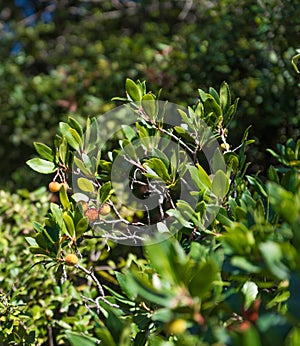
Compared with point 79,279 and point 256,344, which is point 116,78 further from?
point 256,344

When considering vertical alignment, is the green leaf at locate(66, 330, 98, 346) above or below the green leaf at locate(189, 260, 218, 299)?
below

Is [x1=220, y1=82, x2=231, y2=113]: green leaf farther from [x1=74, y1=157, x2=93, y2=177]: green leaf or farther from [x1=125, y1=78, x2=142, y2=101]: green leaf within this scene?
[x1=74, y1=157, x2=93, y2=177]: green leaf

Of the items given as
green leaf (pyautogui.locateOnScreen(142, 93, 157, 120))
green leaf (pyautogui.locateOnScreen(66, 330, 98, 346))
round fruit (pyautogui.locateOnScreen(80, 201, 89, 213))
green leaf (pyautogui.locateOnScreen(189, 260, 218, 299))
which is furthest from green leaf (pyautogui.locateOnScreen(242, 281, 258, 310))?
green leaf (pyautogui.locateOnScreen(142, 93, 157, 120))

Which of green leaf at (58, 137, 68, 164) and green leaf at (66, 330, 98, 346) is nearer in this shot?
green leaf at (66, 330, 98, 346)

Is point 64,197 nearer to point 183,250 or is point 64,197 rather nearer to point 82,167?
point 82,167

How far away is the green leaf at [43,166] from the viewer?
58.0 inches

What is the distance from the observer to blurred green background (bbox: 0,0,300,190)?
2.60 meters

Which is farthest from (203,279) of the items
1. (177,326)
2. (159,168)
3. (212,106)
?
(212,106)

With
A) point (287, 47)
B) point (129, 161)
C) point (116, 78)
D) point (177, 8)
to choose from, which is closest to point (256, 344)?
point (129, 161)

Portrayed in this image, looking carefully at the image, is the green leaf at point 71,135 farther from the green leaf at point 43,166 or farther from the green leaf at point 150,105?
the green leaf at point 150,105

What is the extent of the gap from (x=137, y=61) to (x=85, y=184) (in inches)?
88.6

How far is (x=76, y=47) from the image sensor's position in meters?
4.56

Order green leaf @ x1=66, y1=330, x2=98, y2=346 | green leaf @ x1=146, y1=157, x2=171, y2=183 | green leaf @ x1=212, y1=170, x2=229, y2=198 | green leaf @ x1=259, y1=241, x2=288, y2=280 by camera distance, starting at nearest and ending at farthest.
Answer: green leaf @ x1=259, y1=241, x2=288, y2=280, green leaf @ x1=66, y1=330, x2=98, y2=346, green leaf @ x1=212, y1=170, x2=229, y2=198, green leaf @ x1=146, y1=157, x2=171, y2=183

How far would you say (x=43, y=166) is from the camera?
149 cm
